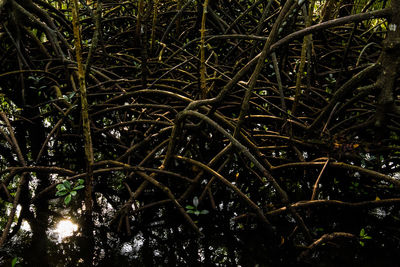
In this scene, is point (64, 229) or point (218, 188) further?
point (218, 188)

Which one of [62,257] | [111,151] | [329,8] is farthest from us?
[329,8]

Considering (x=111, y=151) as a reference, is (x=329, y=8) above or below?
above

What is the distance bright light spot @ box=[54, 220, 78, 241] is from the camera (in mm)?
1288

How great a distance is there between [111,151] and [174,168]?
557mm

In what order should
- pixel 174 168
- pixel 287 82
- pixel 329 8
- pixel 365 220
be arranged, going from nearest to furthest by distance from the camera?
pixel 365 220
pixel 174 168
pixel 329 8
pixel 287 82

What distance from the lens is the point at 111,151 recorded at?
6.57 ft

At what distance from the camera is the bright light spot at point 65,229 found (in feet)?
4.22

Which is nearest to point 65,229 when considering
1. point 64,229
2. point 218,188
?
point 64,229

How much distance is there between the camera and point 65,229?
4.33 ft

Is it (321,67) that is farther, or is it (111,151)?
(321,67)

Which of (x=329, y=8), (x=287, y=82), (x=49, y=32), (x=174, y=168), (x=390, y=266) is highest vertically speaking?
(x=49, y=32)

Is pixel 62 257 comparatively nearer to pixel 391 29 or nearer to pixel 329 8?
pixel 391 29

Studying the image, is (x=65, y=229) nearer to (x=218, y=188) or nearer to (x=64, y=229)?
(x=64, y=229)

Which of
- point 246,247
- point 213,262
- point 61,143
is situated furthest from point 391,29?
point 61,143
